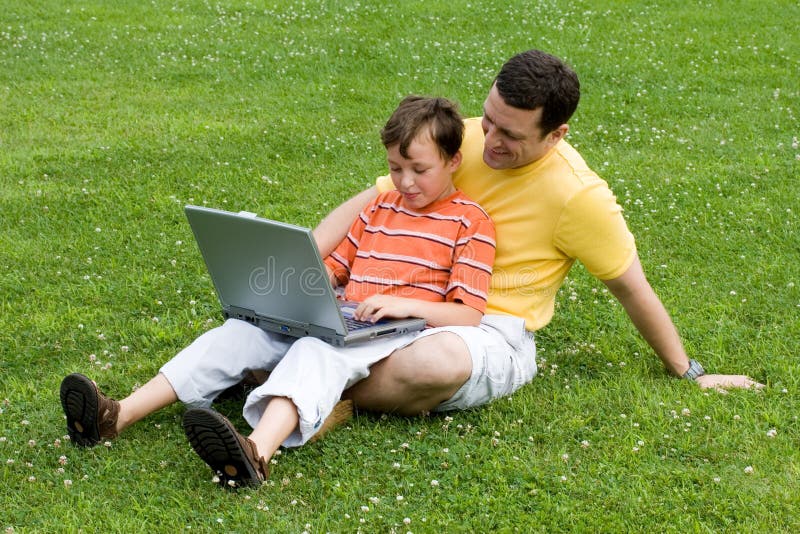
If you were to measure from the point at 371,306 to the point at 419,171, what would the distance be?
0.64m

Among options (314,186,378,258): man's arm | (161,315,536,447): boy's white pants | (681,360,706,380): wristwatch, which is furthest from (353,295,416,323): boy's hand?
(681,360,706,380): wristwatch

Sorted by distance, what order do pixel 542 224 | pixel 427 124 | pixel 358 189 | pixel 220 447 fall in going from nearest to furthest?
pixel 220 447
pixel 427 124
pixel 542 224
pixel 358 189

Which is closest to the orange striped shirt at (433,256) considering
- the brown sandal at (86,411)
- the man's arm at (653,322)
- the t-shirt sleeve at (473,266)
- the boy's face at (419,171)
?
the t-shirt sleeve at (473,266)

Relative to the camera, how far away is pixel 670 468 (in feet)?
14.0

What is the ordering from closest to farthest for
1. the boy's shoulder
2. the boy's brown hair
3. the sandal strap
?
the sandal strap < the boy's brown hair < the boy's shoulder

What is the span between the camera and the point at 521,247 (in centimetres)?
477

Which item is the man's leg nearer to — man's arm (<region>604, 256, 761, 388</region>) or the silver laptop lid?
the silver laptop lid

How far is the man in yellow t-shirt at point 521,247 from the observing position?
14.7 feet

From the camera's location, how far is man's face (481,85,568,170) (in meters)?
4.49

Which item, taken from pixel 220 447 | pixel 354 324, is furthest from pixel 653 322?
pixel 220 447

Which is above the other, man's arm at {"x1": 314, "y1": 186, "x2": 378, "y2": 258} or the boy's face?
the boy's face

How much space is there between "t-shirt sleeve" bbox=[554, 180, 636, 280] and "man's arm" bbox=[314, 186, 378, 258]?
3.22 ft

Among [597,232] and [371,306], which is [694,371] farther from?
[371,306]

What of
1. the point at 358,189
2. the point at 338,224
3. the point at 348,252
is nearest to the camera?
the point at 348,252
